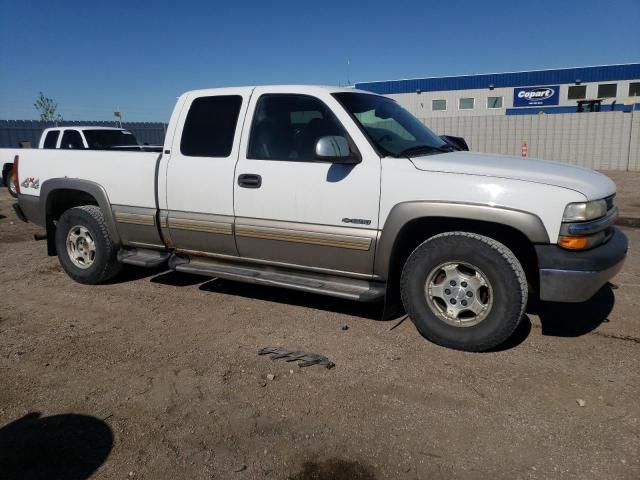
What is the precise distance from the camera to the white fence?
→ 749 inches

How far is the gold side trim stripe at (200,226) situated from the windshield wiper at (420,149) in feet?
5.34

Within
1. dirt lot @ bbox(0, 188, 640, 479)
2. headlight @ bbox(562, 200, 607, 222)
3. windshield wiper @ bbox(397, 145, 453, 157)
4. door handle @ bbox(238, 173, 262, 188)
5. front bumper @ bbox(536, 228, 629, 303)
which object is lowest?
dirt lot @ bbox(0, 188, 640, 479)

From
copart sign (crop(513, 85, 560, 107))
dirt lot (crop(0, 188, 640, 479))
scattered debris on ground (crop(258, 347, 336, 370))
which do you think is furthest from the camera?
copart sign (crop(513, 85, 560, 107))

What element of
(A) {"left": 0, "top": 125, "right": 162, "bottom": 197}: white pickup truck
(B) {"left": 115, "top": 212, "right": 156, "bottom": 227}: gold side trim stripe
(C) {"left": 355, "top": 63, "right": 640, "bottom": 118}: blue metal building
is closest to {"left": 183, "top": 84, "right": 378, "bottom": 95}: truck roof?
(B) {"left": 115, "top": 212, "right": 156, "bottom": 227}: gold side trim stripe

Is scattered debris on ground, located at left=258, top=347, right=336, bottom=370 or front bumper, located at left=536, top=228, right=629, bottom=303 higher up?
front bumper, located at left=536, top=228, right=629, bottom=303

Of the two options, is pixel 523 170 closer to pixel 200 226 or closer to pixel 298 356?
pixel 298 356

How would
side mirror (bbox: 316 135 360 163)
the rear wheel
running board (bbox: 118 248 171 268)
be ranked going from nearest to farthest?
1. side mirror (bbox: 316 135 360 163)
2. running board (bbox: 118 248 171 268)
3. the rear wheel

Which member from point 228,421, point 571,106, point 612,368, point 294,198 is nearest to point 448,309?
point 612,368

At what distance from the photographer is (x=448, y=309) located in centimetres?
393

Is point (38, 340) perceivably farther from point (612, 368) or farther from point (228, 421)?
point (612, 368)

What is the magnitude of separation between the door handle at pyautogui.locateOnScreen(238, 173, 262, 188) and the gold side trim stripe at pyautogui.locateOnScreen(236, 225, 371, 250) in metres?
0.36

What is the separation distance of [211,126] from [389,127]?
161 cm

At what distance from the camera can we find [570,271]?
3506 mm

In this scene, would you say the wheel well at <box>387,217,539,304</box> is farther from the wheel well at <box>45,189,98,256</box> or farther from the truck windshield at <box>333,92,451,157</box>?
the wheel well at <box>45,189,98,256</box>
